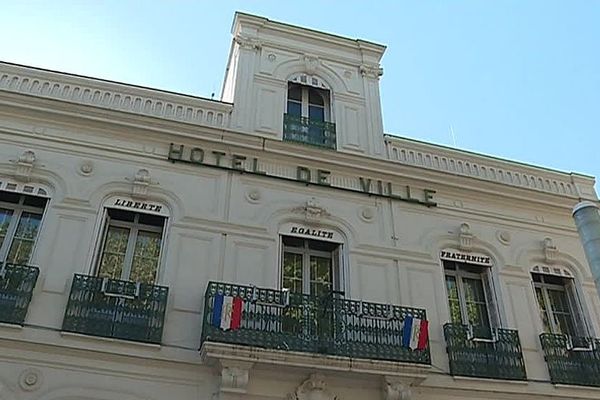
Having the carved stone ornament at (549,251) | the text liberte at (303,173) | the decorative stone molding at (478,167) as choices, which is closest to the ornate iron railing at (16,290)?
the text liberte at (303,173)

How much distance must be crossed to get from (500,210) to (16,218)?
28.6 feet

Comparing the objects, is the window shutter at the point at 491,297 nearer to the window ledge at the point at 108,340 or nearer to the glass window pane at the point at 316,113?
the glass window pane at the point at 316,113

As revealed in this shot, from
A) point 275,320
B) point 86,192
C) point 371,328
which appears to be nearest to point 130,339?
point 275,320

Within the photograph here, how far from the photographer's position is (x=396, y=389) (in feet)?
26.4

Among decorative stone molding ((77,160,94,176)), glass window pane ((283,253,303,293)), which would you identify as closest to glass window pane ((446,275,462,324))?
glass window pane ((283,253,303,293))

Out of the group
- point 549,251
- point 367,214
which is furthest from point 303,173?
point 549,251

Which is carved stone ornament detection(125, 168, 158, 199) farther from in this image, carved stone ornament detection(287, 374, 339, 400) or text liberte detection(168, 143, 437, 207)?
carved stone ornament detection(287, 374, 339, 400)

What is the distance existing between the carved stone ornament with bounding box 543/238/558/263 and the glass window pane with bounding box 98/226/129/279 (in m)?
7.69

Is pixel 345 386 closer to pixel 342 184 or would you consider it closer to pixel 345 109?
pixel 342 184

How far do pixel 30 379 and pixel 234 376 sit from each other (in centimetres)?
264

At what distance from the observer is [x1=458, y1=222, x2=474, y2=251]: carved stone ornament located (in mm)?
10461

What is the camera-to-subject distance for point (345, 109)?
38.7 feet

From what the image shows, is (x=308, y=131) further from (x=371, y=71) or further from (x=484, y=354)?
(x=484, y=354)

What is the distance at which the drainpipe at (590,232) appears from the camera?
545 cm
